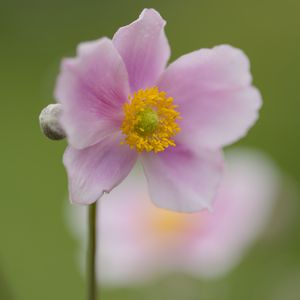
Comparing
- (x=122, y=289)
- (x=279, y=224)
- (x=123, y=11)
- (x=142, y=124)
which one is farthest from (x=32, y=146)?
(x=142, y=124)

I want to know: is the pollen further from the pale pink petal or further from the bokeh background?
the pale pink petal

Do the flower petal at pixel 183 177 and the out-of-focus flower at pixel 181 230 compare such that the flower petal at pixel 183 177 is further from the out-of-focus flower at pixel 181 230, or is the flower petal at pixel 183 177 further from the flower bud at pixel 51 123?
the out-of-focus flower at pixel 181 230

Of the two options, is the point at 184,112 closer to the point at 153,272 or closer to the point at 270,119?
the point at 153,272

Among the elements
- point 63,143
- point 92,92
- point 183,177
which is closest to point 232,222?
point 183,177

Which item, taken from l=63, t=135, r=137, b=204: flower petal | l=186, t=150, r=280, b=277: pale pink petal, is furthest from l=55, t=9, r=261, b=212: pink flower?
l=186, t=150, r=280, b=277: pale pink petal

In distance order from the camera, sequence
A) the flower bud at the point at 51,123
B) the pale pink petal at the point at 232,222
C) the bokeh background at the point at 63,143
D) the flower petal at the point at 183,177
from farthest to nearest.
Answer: the bokeh background at the point at 63,143
the pale pink petal at the point at 232,222
the flower petal at the point at 183,177
the flower bud at the point at 51,123

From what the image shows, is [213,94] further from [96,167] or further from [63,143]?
[63,143]

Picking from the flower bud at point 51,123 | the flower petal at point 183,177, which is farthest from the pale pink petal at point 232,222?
the flower bud at point 51,123
